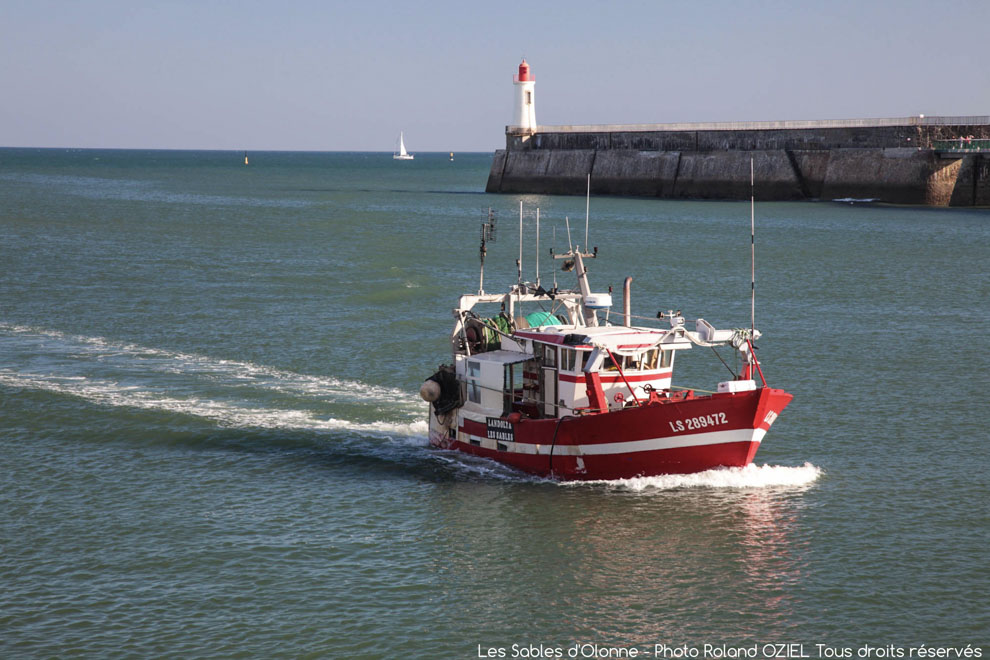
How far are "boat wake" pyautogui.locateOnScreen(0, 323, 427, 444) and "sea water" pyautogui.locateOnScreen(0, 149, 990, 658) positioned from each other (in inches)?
5.0

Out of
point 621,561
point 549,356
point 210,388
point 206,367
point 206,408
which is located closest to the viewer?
point 621,561

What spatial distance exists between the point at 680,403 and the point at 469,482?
4.78 meters

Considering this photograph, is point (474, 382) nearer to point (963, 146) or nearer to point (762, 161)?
point (963, 146)

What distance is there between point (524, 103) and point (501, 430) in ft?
299

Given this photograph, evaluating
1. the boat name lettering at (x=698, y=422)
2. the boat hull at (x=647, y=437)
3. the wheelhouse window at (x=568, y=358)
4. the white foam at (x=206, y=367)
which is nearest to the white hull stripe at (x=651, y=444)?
the boat hull at (x=647, y=437)

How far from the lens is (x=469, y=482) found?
2280 cm

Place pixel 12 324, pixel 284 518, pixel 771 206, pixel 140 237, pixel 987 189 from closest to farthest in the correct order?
pixel 284 518 → pixel 12 324 → pixel 140 237 → pixel 987 189 → pixel 771 206

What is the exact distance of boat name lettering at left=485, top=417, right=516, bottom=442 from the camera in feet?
75.2

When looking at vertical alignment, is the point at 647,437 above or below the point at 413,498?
above

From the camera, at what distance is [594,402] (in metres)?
21.9

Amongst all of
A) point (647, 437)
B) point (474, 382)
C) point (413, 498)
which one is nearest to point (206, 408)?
point (474, 382)

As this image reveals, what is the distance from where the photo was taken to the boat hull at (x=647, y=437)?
2080 centimetres

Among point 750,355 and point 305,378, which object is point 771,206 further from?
point 750,355

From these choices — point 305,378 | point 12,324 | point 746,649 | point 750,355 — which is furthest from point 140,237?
point 746,649
